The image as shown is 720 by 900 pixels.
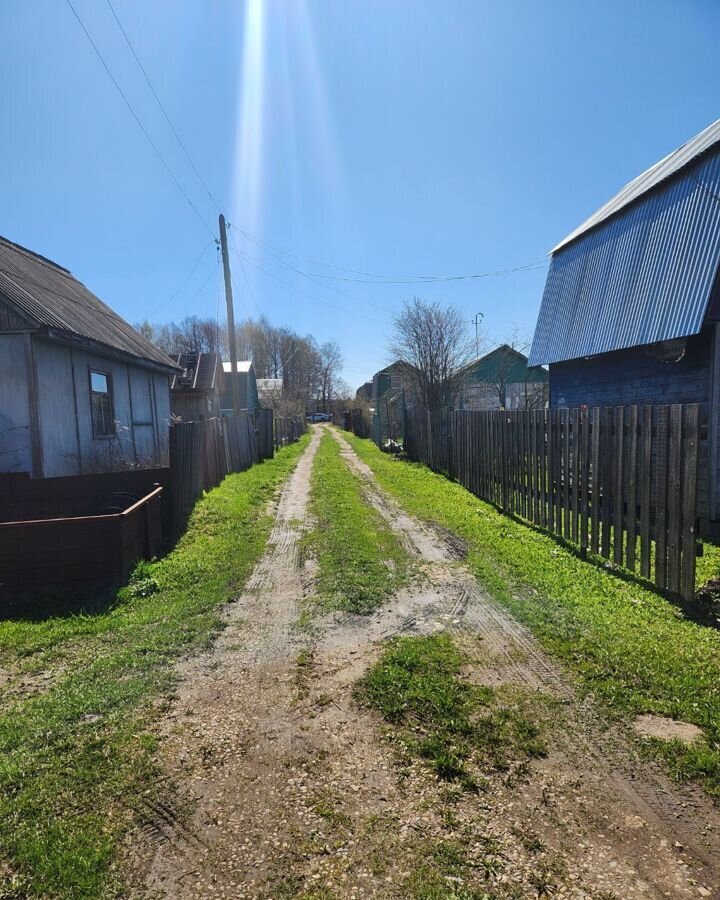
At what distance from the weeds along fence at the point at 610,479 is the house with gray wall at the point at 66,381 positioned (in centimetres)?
779

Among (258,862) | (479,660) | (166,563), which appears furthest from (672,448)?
(166,563)

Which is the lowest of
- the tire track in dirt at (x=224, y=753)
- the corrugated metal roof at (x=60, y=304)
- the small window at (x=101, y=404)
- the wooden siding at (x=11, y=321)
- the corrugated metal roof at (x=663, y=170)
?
the tire track in dirt at (x=224, y=753)

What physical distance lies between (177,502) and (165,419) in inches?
357

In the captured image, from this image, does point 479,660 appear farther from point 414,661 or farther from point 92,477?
point 92,477

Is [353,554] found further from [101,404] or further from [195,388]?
[195,388]

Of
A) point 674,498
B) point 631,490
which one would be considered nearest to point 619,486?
point 631,490

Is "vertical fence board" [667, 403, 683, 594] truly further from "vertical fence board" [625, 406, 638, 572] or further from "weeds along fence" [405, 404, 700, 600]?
"vertical fence board" [625, 406, 638, 572]

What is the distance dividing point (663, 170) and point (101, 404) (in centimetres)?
1246

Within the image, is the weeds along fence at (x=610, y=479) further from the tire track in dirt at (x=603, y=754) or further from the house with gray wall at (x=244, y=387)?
the house with gray wall at (x=244, y=387)

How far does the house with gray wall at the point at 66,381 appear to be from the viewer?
8.75m

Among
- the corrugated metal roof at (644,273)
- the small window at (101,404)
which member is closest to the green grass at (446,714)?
the corrugated metal roof at (644,273)

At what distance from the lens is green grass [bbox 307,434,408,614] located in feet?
16.4

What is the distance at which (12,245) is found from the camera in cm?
1300

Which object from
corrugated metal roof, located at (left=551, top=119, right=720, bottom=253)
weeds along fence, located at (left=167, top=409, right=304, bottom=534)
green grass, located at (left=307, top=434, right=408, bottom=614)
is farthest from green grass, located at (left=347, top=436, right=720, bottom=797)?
corrugated metal roof, located at (left=551, top=119, right=720, bottom=253)
